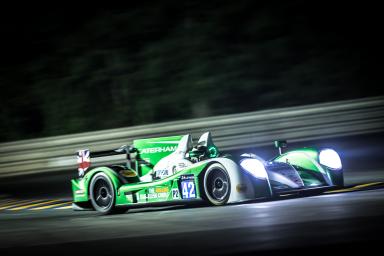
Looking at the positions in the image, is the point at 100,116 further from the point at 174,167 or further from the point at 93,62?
the point at 174,167

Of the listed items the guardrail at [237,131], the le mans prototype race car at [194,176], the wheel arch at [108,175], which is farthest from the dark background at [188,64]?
the wheel arch at [108,175]

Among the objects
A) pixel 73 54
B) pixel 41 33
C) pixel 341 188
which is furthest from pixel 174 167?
→ pixel 41 33

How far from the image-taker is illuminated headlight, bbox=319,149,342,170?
11008 mm

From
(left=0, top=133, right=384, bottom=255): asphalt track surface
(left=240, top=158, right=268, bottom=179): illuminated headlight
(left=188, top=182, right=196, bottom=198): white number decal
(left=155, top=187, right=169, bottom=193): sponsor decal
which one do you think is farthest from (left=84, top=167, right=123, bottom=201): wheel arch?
(left=240, top=158, right=268, bottom=179): illuminated headlight

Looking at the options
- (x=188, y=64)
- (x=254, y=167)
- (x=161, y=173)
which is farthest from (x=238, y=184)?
(x=188, y=64)

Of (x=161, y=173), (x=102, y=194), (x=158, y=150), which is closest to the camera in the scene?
(x=161, y=173)

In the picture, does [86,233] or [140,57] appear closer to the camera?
[86,233]

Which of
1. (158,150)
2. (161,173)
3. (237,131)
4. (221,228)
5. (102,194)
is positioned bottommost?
(221,228)

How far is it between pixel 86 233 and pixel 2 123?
50.2 ft

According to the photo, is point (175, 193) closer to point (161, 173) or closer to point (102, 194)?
point (161, 173)

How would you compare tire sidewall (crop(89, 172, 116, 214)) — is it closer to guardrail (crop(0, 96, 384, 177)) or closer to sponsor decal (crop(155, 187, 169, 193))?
sponsor decal (crop(155, 187, 169, 193))

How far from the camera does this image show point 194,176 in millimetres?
10203

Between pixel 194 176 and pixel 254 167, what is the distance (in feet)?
2.73

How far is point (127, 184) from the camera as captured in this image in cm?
1114
